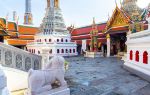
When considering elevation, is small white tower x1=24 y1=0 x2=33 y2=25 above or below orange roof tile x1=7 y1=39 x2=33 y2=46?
above

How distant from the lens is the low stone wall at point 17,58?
6751mm

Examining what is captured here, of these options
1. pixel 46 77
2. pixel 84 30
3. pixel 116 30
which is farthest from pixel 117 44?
pixel 46 77

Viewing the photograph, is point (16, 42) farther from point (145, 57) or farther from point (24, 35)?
point (145, 57)

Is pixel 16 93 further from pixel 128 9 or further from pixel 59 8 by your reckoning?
pixel 59 8

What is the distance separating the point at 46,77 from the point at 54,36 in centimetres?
2907

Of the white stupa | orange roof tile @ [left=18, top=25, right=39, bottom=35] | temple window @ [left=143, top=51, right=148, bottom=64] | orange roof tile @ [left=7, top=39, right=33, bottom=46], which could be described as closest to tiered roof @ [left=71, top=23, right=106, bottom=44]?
the white stupa

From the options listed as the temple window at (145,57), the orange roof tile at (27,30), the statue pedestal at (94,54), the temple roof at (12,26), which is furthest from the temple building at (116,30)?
the temple window at (145,57)

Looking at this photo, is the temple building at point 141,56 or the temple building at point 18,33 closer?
the temple building at point 141,56

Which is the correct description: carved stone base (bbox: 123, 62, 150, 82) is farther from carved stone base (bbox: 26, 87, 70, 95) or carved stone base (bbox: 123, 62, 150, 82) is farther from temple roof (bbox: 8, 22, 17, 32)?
temple roof (bbox: 8, 22, 17, 32)

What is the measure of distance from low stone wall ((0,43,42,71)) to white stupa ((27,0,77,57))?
24101 millimetres

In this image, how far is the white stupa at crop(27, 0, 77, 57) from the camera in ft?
107

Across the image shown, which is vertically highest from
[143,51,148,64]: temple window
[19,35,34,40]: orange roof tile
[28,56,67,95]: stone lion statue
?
[19,35,34,40]: orange roof tile

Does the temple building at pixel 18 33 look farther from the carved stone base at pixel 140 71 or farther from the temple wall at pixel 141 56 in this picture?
the temple wall at pixel 141 56

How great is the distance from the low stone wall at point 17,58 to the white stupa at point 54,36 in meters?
24.1
